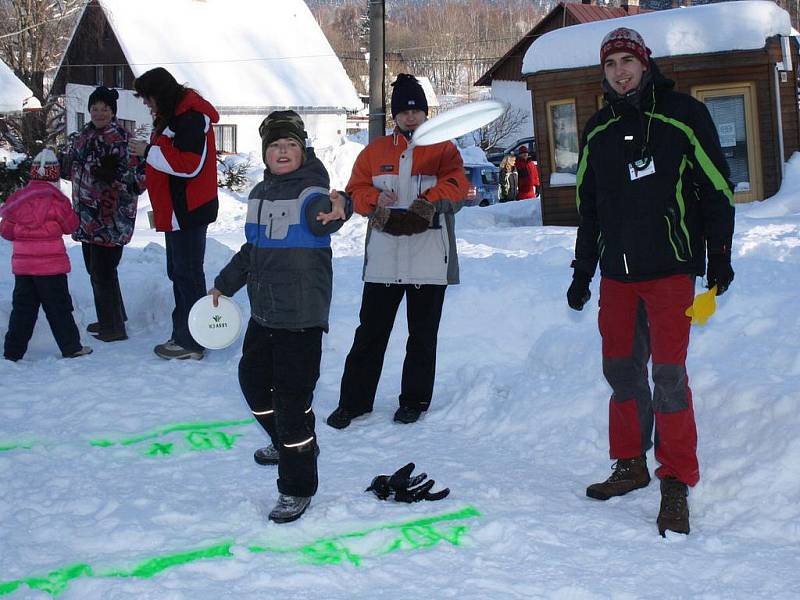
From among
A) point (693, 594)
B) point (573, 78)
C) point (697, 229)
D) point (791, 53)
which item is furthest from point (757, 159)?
point (693, 594)

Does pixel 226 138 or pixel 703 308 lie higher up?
pixel 226 138

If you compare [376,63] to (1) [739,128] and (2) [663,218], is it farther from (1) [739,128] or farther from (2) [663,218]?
(2) [663,218]

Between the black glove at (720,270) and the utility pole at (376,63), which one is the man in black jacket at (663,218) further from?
the utility pole at (376,63)

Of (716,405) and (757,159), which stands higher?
(757,159)

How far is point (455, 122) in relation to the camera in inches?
187

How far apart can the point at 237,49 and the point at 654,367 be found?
37.2 m

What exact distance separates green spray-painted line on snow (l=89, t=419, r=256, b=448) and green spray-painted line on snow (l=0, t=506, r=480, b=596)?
1690 mm

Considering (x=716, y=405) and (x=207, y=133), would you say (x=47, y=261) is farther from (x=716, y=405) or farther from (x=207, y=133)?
(x=716, y=405)

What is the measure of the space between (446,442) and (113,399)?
227 centimetres

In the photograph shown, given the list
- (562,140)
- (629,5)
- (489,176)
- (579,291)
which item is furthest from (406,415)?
(629,5)

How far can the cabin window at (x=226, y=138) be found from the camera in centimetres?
3788

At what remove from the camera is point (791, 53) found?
1522cm

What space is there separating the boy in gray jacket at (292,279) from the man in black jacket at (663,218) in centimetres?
121

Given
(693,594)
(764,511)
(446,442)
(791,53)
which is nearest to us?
(693,594)
